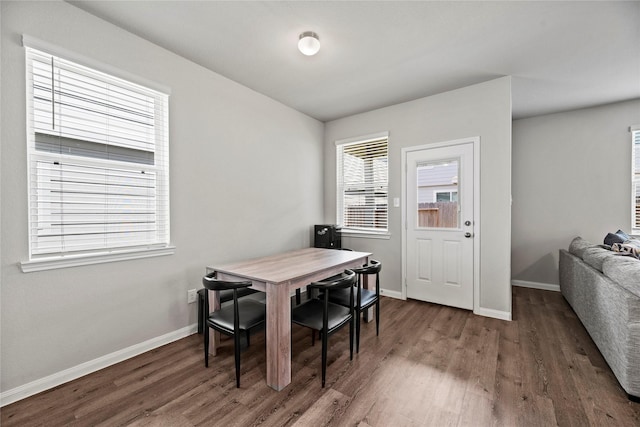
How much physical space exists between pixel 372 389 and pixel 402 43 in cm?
282

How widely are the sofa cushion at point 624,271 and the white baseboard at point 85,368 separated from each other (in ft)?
11.8

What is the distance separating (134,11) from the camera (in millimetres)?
2031

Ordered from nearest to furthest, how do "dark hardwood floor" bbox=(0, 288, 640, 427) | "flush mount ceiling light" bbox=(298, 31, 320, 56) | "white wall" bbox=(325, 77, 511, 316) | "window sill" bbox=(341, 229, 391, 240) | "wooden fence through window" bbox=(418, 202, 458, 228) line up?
"dark hardwood floor" bbox=(0, 288, 640, 427), "flush mount ceiling light" bbox=(298, 31, 320, 56), "white wall" bbox=(325, 77, 511, 316), "wooden fence through window" bbox=(418, 202, 458, 228), "window sill" bbox=(341, 229, 391, 240)

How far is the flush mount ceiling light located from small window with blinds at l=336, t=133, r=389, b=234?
6.35 ft

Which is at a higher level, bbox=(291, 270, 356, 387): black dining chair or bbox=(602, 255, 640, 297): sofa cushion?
bbox=(602, 255, 640, 297): sofa cushion

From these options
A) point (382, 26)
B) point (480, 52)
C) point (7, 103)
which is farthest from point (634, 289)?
point (7, 103)

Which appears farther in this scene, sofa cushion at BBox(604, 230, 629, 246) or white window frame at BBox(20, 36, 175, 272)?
sofa cushion at BBox(604, 230, 629, 246)

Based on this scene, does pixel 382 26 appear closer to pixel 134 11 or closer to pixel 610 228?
pixel 134 11

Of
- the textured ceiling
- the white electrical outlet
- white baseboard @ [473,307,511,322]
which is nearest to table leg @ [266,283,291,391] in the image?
the white electrical outlet

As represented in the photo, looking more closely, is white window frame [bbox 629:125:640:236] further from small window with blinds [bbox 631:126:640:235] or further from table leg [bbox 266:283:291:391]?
table leg [bbox 266:283:291:391]

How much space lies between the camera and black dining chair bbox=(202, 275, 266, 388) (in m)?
1.84

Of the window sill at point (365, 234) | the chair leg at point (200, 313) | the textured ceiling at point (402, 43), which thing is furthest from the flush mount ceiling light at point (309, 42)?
the window sill at point (365, 234)

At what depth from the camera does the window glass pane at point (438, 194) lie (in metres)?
3.38

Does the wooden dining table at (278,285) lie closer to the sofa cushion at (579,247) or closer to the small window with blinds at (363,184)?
the small window with blinds at (363,184)
